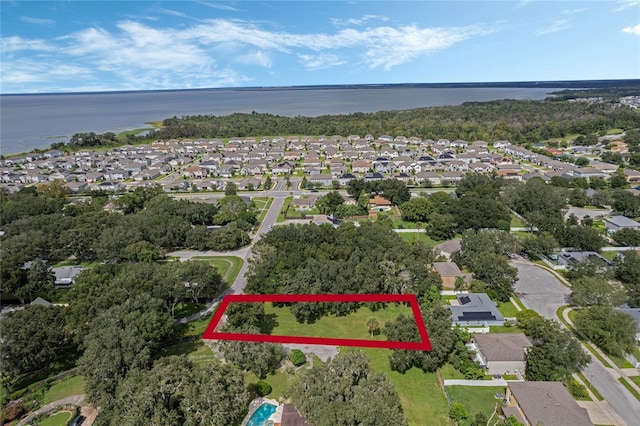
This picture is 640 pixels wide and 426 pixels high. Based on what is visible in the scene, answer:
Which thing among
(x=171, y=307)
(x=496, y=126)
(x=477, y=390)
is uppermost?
(x=496, y=126)

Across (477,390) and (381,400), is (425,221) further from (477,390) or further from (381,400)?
(381,400)

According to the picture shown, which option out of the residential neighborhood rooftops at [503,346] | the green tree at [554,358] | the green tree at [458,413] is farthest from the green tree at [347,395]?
the green tree at [554,358]

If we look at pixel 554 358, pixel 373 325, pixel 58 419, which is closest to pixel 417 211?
pixel 373 325

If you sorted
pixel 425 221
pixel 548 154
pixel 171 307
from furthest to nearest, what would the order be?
pixel 548 154 < pixel 425 221 < pixel 171 307

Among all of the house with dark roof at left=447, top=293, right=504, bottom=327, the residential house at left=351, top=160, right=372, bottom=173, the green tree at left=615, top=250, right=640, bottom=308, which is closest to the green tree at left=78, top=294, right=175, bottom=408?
the house with dark roof at left=447, top=293, right=504, bottom=327

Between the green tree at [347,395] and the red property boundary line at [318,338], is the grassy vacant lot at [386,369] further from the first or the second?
the green tree at [347,395]

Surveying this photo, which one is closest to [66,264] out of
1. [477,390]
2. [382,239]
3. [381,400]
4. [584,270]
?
[382,239]
